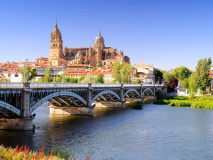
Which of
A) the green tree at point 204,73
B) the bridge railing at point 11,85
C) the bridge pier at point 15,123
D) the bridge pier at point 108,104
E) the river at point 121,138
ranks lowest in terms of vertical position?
the river at point 121,138

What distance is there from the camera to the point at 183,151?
2831 centimetres

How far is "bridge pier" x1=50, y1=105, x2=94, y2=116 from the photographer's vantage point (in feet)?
170

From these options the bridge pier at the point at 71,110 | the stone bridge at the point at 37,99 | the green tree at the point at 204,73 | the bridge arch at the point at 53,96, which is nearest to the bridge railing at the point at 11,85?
the stone bridge at the point at 37,99

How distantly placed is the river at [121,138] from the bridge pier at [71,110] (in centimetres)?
486

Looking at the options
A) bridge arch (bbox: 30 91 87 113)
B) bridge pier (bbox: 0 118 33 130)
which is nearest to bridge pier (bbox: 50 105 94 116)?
bridge arch (bbox: 30 91 87 113)

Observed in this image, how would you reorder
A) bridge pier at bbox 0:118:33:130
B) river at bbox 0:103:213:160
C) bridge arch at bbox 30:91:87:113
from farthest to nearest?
bridge arch at bbox 30:91:87:113 → bridge pier at bbox 0:118:33:130 → river at bbox 0:103:213:160

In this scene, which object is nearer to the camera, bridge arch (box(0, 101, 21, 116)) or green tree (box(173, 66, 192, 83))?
bridge arch (box(0, 101, 21, 116))

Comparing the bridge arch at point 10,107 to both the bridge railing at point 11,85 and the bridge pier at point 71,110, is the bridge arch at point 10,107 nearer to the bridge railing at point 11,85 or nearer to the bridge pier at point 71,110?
the bridge railing at point 11,85

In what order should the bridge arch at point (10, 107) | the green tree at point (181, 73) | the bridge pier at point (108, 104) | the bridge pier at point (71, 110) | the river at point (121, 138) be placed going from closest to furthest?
the river at point (121, 138) < the bridge arch at point (10, 107) < the bridge pier at point (71, 110) < the bridge pier at point (108, 104) < the green tree at point (181, 73)

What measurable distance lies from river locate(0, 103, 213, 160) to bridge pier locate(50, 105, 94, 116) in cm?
486

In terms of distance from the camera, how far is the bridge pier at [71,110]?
170 feet

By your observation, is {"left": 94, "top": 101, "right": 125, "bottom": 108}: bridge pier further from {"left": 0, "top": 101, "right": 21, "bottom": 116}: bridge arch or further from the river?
{"left": 0, "top": 101, "right": 21, "bottom": 116}: bridge arch

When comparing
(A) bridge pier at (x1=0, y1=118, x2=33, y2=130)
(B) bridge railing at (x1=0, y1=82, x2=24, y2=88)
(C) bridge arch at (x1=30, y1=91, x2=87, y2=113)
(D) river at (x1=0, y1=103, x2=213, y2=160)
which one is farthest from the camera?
(C) bridge arch at (x1=30, y1=91, x2=87, y2=113)

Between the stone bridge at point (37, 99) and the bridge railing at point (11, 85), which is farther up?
the bridge railing at point (11, 85)
